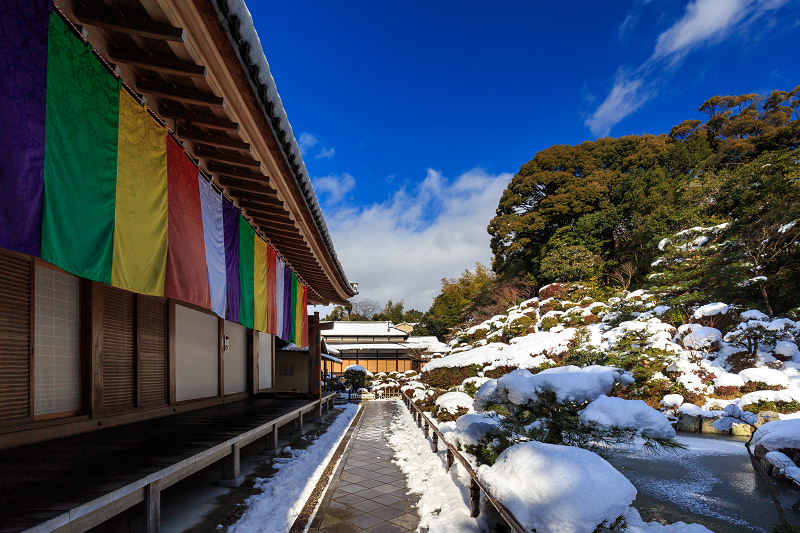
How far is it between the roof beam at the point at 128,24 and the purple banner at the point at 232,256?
2.86 metres

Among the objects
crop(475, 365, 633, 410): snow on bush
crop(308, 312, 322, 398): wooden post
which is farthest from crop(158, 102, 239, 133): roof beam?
crop(308, 312, 322, 398): wooden post

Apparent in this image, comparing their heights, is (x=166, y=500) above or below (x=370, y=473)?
above

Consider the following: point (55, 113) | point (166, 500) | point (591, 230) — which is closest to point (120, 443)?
point (166, 500)

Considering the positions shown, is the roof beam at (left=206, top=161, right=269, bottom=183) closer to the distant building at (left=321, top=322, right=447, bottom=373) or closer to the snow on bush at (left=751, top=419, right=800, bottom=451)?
Answer: the snow on bush at (left=751, top=419, right=800, bottom=451)

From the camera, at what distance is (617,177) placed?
29.3 meters

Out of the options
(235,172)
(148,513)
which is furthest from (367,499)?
(235,172)

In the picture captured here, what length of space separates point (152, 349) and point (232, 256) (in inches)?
76.6

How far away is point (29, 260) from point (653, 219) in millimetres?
26328

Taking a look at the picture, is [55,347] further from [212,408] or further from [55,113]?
[212,408]

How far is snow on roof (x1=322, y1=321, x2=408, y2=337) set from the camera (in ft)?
118

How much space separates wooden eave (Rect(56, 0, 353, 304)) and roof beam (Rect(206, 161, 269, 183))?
0.05 feet

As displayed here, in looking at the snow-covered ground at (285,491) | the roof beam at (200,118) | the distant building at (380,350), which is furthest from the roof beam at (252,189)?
the distant building at (380,350)

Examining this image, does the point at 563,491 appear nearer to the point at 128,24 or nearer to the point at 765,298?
the point at 128,24

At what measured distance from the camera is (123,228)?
3078mm
